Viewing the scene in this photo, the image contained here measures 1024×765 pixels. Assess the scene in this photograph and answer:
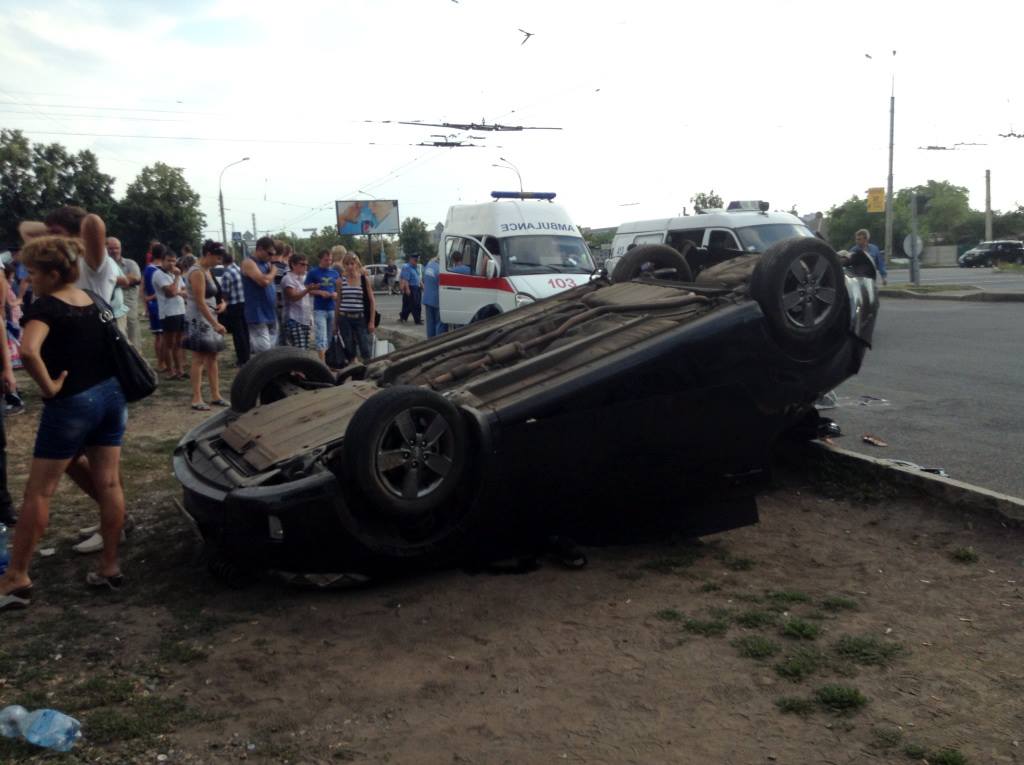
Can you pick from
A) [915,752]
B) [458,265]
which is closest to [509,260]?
[458,265]

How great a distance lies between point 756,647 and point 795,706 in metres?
0.47

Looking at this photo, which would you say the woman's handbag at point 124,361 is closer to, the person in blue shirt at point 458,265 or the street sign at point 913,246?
the person in blue shirt at point 458,265

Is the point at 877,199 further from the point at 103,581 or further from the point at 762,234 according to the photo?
the point at 103,581

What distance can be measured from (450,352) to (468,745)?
2.97m

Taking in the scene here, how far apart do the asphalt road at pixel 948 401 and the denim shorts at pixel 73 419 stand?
5409 millimetres

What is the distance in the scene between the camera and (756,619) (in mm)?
4016

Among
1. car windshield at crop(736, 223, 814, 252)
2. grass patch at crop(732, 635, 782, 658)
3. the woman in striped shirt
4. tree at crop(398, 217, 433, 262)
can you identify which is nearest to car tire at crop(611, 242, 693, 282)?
grass patch at crop(732, 635, 782, 658)

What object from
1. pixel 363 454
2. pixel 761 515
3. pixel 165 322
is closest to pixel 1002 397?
pixel 761 515

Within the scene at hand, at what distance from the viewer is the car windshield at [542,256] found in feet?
42.9

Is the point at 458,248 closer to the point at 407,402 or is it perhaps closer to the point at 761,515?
the point at 761,515

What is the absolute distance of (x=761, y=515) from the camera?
5.59 metres

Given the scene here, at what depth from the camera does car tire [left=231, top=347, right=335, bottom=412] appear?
565 cm

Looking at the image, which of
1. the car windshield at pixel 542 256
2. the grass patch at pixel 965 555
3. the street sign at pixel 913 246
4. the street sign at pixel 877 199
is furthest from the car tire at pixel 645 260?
the street sign at pixel 877 199

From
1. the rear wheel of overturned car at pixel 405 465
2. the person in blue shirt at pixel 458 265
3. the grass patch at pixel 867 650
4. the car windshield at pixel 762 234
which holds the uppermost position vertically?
the car windshield at pixel 762 234
